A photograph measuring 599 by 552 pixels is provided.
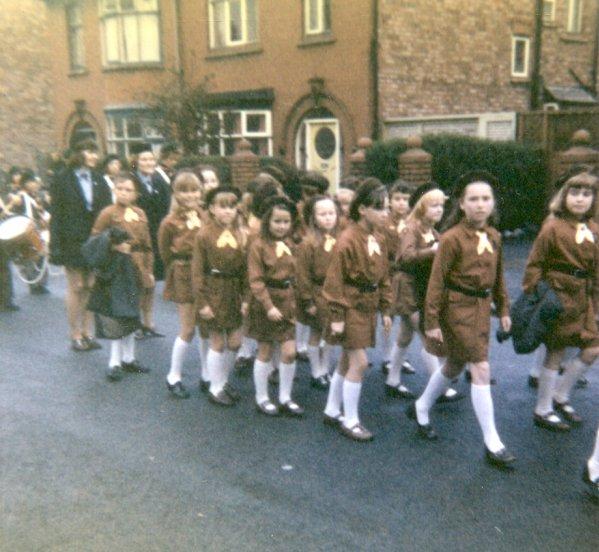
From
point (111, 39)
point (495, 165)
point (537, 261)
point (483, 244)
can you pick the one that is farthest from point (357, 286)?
point (111, 39)

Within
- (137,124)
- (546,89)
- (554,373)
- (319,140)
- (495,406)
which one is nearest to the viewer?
(554,373)

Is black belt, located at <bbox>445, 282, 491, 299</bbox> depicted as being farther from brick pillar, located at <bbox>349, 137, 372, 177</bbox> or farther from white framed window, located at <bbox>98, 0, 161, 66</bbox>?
white framed window, located at <bbox>98, 0, 161, 66</bbox>

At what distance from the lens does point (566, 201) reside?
489cm

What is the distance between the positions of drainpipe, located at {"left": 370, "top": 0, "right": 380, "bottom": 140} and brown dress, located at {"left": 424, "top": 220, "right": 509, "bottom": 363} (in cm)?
1224

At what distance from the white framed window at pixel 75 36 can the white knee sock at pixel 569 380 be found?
2142 cm

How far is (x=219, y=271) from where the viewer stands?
18.5ft

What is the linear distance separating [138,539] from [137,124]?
19.8 metres

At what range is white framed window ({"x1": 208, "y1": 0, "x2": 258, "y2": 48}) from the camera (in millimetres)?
19031

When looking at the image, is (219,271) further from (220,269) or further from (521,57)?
(521,57)

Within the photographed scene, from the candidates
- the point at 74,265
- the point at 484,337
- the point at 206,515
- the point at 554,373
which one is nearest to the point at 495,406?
the point at 554,373

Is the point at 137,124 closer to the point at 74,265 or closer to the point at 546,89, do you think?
the point at 546,89

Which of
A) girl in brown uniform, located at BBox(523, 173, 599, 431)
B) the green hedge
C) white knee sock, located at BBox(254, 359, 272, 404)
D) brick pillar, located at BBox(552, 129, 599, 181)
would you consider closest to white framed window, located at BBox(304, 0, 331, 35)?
the green hedge

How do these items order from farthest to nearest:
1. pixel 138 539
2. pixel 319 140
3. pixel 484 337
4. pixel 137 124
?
pixel 137 124, pixel 319 140, pixel 484 337, pixel 138 539

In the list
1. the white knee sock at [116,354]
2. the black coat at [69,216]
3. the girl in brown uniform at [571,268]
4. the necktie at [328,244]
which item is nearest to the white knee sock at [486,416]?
the girl in brown uniform at [571,268]
